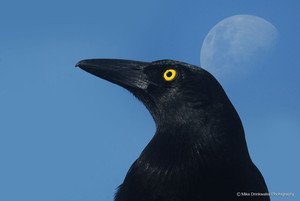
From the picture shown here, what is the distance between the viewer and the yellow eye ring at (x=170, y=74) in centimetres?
412

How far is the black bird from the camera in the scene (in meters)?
3.44

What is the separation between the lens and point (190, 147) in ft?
12.0

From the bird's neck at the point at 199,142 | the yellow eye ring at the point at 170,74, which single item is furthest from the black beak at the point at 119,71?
the bird's neck at the point at 199,142

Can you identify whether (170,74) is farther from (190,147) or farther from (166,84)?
(190,147)

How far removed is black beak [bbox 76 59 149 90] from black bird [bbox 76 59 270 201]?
10 cm

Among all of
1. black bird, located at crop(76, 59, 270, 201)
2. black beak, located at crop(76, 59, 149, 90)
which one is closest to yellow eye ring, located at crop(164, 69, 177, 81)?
black bird, located at crop(76, 59, 270, 201)

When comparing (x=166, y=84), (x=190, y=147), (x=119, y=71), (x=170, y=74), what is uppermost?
(x=119, y=71)

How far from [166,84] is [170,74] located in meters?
0.13

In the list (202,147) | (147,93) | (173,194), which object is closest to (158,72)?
(147,93)

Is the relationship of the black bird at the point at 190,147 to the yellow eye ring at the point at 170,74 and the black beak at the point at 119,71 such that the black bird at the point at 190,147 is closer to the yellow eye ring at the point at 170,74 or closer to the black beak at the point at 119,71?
the yellow eye ring at the point at 170,74

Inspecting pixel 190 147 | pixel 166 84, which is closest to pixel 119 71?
pixel 166 84

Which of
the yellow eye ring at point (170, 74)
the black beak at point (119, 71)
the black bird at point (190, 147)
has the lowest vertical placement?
the black bird at point (190, 147)

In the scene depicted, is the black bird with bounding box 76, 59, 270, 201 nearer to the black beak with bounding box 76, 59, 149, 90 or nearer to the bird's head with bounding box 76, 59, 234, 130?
the bird's head with bounding box 76, 59, 234, 130

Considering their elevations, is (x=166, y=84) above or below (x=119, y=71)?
below
